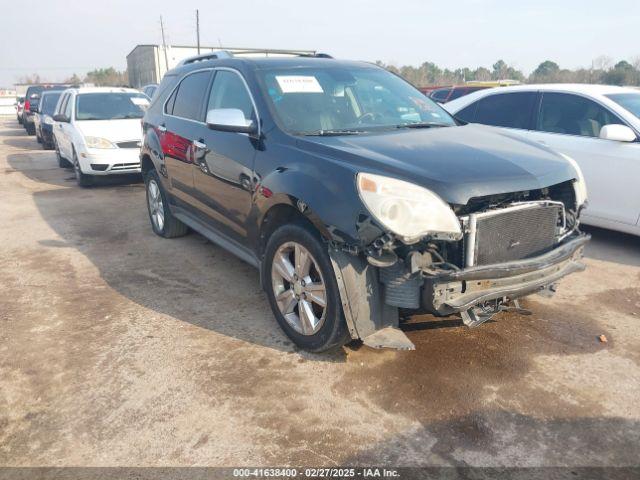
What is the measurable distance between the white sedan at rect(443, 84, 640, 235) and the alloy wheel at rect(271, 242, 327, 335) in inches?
139

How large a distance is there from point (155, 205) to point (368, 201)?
399cm

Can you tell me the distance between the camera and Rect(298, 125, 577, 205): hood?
9.57ft

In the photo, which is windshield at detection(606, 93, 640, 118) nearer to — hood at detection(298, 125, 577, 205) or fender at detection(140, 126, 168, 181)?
hood at detection(298, 125, 577, 205)

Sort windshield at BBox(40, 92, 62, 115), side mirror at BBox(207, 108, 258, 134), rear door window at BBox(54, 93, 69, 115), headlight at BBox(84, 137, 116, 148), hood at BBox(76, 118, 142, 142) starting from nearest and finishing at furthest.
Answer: side mirror at BBox(207, 108, 258, 134) < headlight at BBox(84, 137, 116, 148) < hood at BBox(76, 118, 142, 142) < rear door window at BBox(54, 93, 69, 115) < windshield at BBox(40, 92, 62, 115)

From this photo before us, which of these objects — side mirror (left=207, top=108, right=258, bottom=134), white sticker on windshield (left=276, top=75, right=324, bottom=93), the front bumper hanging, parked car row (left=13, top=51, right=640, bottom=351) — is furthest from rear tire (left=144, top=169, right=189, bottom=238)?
the front bumper hanging

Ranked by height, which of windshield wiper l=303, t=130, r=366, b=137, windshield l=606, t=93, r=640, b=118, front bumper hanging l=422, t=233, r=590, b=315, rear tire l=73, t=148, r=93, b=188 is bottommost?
rear tire l=73, t=148, r=93, b=188

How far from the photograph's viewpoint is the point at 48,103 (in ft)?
53.2

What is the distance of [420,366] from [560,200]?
151 cm

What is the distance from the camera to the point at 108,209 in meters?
7.83

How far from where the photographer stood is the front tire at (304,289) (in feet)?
10.3

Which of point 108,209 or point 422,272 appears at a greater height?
point 422,272

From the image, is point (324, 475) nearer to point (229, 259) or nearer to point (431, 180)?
point (431, 180)

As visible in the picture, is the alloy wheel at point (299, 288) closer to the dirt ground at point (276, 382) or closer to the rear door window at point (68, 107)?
the dirt ground at point (276, 382)

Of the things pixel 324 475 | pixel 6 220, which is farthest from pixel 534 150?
pixel 6 220
